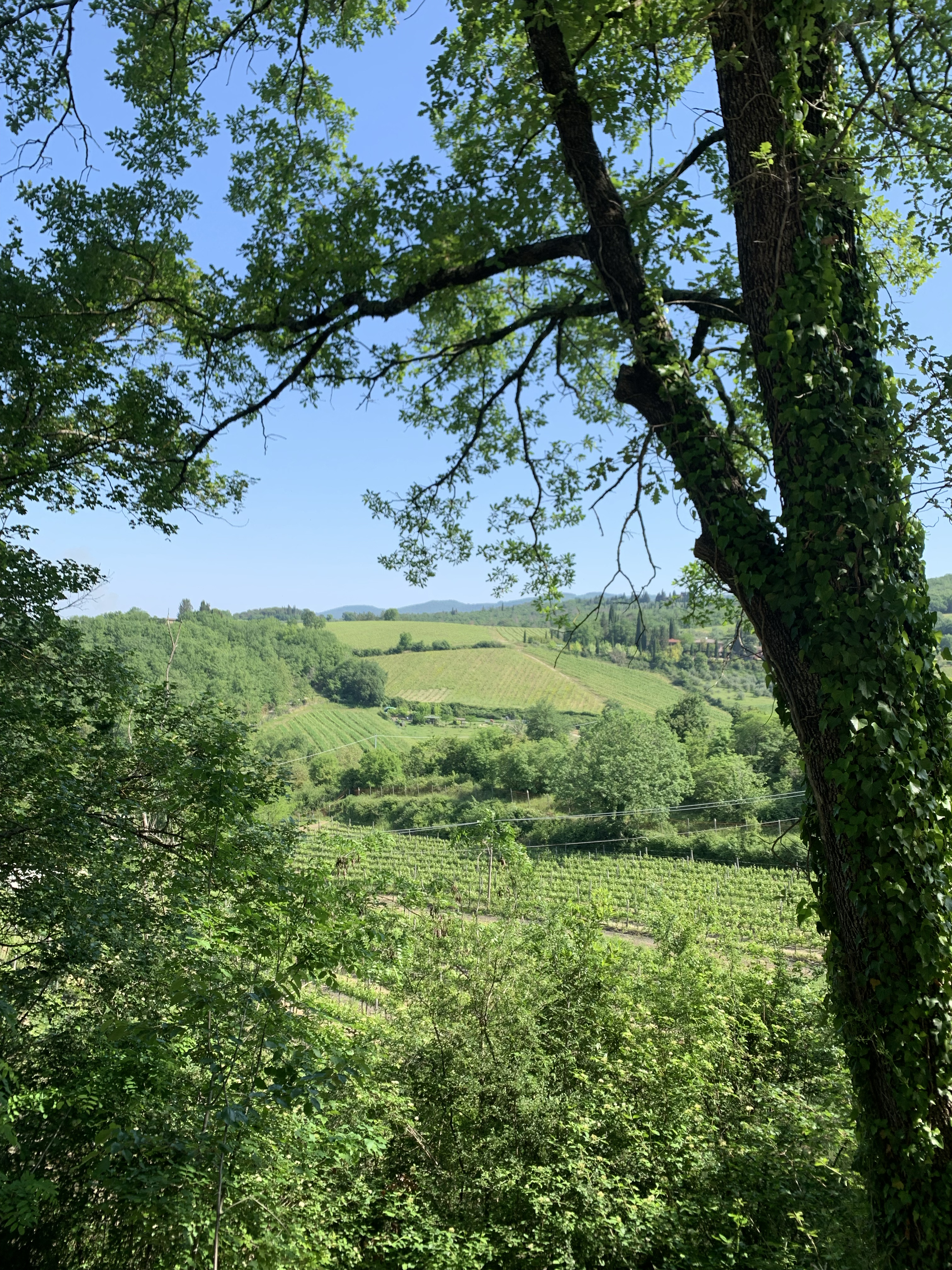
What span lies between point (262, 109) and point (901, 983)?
6.23 meters

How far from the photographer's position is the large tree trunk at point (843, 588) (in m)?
2.42

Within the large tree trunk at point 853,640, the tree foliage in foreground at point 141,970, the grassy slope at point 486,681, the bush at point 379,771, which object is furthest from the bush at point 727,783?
the large tree trunk at point 853,640

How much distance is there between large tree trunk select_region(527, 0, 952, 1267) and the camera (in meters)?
2.42

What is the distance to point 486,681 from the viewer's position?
9300 cm

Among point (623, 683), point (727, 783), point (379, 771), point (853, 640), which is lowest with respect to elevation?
point (379, 771)

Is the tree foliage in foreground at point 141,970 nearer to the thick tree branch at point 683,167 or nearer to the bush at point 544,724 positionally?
the thick tree branch at point 683,167


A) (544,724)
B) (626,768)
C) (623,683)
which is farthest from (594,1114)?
(623,683)

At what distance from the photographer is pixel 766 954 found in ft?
32.1

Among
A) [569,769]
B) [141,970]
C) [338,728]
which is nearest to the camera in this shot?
[141,970]

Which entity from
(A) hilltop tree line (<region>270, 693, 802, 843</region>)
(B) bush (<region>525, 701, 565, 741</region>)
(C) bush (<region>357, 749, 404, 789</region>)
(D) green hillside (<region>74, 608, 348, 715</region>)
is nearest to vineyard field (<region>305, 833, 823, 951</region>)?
(D) green hillside (<region>74, 608, 348, 715</region>)

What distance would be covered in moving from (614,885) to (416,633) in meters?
84.8

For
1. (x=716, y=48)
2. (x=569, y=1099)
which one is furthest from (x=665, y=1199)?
(x=716, y=48)

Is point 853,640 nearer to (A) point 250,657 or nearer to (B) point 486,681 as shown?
(A) point 250,657

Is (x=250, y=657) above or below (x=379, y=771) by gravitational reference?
above
